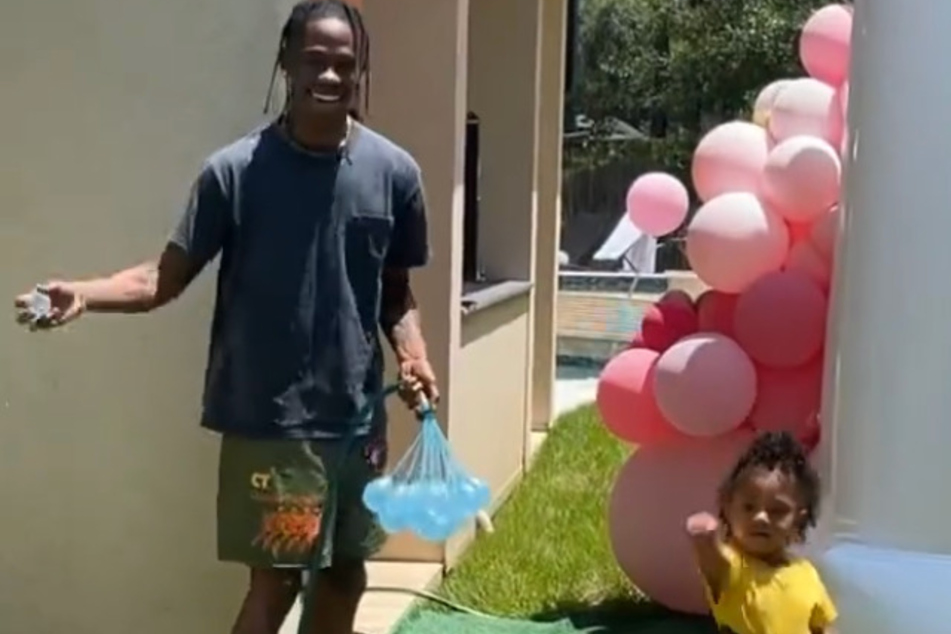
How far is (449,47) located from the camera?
209 inches

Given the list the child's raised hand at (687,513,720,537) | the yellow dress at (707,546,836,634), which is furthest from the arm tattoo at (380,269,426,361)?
the yellow dress at (707,546,836,634)

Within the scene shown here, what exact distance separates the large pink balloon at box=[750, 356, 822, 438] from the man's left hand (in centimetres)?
166

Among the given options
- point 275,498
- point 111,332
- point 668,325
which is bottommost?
point 275,498

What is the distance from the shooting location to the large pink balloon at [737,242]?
455cm

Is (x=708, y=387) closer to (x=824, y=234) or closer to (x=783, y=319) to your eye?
(x=783, y=319)

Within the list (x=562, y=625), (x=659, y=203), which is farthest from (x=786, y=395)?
(x=562, y=625)

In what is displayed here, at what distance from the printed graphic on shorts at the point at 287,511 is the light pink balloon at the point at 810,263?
1.99 meters

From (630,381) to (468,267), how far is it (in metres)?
2.58

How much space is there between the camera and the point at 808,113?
466cm

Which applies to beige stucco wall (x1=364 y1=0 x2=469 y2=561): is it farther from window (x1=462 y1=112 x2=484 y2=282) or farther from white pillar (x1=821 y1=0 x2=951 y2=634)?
white pillar (x1=821 y1=0 x2=951 y2=634)

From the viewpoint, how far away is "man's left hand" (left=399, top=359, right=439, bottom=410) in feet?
10.2

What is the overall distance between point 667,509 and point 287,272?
206 cm

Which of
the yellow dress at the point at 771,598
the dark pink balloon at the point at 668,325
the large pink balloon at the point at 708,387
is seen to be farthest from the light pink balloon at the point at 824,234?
the yellow dress at the point at 771,598

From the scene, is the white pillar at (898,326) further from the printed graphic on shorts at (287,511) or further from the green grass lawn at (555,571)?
the green grass lawn at (555,571)
